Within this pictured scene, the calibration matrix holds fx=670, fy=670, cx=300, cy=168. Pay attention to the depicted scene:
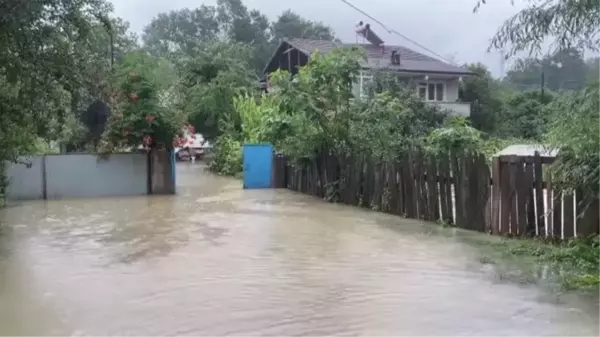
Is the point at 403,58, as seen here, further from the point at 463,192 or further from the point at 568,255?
the point at 568,255

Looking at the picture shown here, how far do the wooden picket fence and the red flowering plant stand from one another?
5.21 metres

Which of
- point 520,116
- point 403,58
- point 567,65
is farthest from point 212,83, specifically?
point 567,65

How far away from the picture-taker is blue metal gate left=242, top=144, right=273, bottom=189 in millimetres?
19234

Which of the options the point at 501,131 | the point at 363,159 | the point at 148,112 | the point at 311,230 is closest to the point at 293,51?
the point at 501,131

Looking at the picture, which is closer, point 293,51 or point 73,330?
point 73,330

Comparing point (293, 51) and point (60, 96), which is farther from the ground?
point (293, 51)

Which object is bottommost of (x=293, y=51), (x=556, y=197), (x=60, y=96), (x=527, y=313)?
(x=527, y=313)

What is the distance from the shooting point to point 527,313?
540 centimetres

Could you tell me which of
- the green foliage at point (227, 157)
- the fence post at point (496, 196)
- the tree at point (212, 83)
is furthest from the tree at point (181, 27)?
the fence post at point (496, 196)

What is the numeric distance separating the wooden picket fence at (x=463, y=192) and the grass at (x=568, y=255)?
25cm

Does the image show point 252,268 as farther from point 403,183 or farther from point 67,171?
point 67,171

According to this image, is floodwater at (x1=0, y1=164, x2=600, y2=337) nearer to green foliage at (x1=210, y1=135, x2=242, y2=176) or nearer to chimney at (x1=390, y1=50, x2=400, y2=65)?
green foliage at (x1=210, y1=135, x2=242, y2=176)

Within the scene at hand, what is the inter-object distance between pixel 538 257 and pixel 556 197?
993 mm

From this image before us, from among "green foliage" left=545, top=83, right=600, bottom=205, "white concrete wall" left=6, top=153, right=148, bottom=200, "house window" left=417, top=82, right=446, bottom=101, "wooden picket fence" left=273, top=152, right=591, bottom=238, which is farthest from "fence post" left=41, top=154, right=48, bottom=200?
"house window" left=417, top=82, right=446, bottom=101
